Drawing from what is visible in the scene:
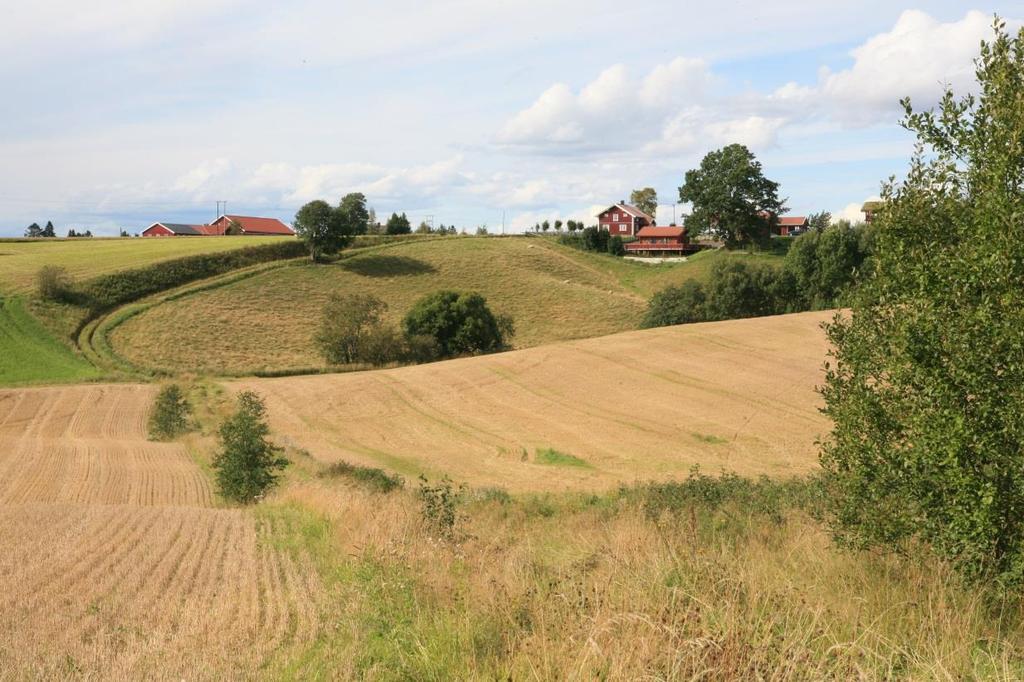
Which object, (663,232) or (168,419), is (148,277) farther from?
(663,232)

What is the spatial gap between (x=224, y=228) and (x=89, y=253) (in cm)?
5576

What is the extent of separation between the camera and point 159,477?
106ft

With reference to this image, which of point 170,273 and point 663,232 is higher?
point 663,232

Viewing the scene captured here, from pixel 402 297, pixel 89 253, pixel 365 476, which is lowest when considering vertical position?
pixel 365 476

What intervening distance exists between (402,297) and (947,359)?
84.8m

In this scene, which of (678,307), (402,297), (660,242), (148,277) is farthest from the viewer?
(660,242)

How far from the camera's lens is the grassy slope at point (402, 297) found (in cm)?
6812

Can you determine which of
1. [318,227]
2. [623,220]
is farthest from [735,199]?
[318,227]

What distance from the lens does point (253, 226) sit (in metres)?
153

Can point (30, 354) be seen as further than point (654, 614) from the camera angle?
Yes

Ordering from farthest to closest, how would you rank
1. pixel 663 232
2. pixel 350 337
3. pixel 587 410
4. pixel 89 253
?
pixel 663 232, pixel 89 253, pixel 350 337, pixel 587 410

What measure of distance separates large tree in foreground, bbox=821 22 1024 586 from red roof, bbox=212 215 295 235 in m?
150

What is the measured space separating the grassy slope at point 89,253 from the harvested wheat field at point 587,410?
3586 cm

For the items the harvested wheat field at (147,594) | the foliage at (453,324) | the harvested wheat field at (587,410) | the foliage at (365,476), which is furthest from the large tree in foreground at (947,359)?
the foliage at (453,324)
